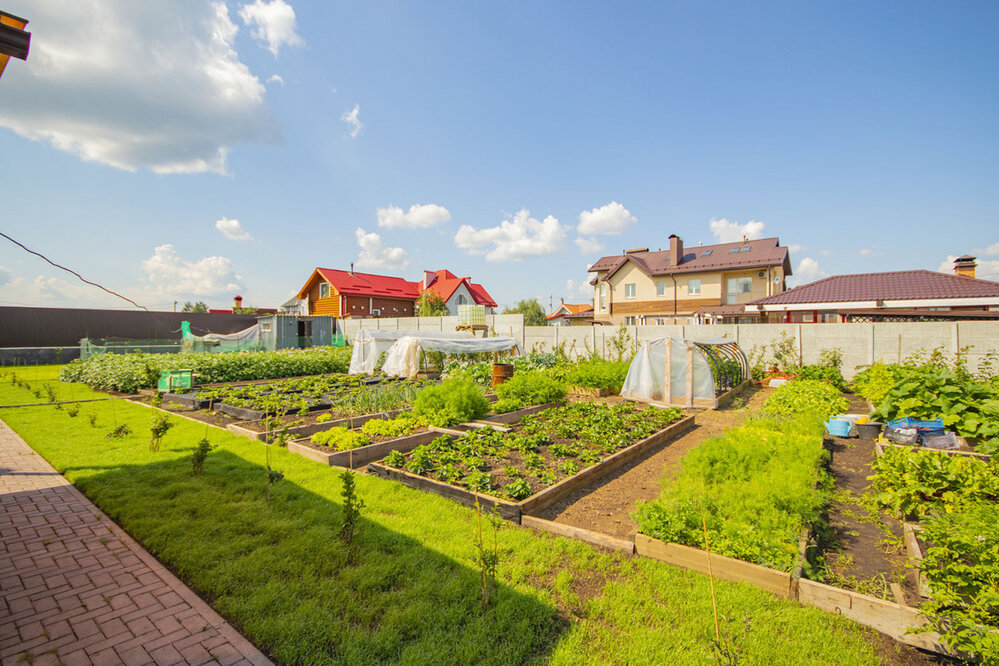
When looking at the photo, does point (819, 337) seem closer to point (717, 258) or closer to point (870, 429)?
point (870, 429)

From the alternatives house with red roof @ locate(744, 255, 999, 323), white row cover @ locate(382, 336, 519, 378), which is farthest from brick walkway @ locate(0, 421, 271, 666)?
house with red roof @ locate(744, 255, 999, 323)

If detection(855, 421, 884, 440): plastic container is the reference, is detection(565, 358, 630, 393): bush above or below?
above

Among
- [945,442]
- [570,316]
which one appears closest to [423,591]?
[945,442]

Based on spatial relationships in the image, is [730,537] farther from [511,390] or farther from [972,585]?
[511,390]

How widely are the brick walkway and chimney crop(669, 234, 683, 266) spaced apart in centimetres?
2976

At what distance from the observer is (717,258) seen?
27.7 meters

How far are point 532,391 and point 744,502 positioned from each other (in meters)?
5.78

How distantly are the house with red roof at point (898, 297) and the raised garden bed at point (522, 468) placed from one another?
11416 millimetres

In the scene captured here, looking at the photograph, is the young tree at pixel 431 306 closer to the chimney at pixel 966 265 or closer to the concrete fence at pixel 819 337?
the concrete fence at pixel 819 337

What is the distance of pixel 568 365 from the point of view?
45.3 feet

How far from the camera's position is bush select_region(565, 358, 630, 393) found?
1130 centimetres

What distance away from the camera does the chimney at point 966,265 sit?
58.2ft

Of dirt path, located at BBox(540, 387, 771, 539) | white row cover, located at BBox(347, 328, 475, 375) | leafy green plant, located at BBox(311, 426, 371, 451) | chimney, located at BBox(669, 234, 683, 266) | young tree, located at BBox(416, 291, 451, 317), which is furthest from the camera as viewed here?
young tree, located at BBox(416, 291, 451, 317)

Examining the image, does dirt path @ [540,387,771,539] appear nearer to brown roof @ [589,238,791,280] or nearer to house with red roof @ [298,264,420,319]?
brown roof @ [589,238,791,280]
